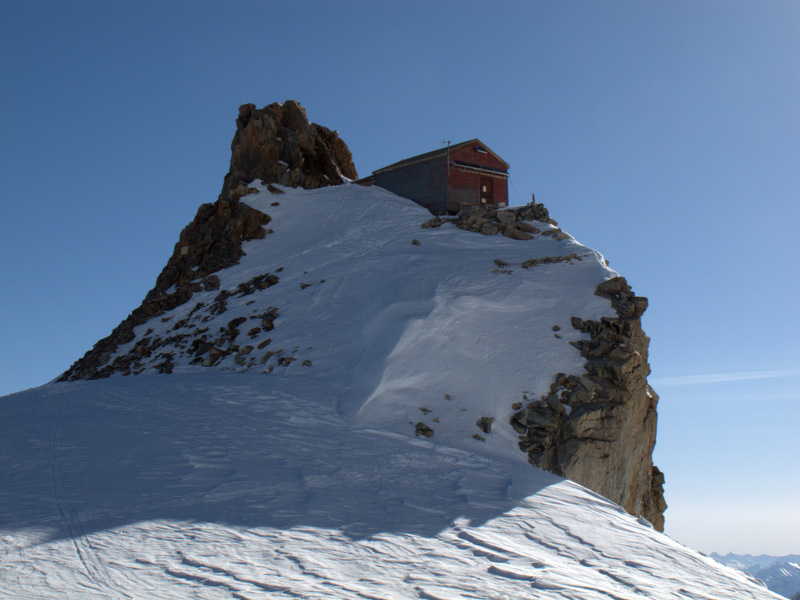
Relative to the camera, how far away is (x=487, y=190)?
33875mm

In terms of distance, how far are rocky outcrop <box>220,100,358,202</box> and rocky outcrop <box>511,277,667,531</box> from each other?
25.0 m

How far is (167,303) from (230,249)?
454 centimetres

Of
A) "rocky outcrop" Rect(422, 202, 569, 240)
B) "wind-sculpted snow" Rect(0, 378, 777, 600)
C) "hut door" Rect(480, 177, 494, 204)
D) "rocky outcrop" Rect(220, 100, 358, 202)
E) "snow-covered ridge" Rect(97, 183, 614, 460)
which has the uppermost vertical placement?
"rocky outcrop" Rect(220, 100, 358, 202)

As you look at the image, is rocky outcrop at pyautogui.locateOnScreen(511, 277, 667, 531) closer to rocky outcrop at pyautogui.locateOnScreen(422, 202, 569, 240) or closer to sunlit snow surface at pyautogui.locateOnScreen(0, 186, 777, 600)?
sunlit snow surface at pyautogui.locateOnScreen(0, 186, 777, 600)

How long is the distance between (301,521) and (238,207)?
2932 cm

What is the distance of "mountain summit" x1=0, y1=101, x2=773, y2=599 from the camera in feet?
22.2

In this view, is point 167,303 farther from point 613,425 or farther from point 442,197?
point 613,425

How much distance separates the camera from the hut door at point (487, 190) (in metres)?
33.7

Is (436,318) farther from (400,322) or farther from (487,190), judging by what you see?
(487,190)

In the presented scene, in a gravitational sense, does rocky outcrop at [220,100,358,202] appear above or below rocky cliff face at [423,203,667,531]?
above

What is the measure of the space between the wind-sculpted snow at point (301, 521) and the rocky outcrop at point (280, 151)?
1061 inches

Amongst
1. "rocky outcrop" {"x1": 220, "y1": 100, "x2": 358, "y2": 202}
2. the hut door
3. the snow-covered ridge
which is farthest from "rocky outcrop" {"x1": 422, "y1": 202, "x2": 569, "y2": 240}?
"rocky outcrop" {"x1": 220, "y1": 100, "x2": 358, "y2": 202}

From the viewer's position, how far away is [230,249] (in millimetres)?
32781

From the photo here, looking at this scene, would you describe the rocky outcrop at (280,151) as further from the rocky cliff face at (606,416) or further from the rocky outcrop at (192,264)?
the rocky cliff face at (606,416)
